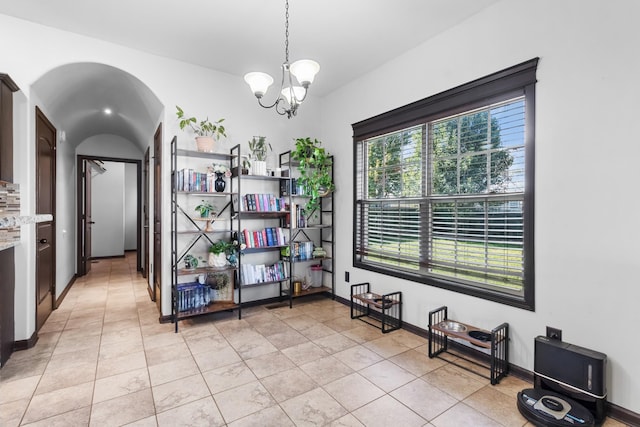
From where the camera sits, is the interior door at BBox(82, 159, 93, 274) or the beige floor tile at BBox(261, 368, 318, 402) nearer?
the beige floor tile at BBox(261, 368, 318, 402)

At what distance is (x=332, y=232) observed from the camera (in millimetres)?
4344

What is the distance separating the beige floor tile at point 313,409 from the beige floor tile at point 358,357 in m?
0.47

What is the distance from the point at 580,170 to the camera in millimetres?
2076

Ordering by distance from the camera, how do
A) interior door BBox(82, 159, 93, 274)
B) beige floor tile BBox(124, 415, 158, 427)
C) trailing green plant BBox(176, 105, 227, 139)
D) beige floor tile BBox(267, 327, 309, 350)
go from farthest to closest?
interior door BBox(82, 159, 93, 274), trailing green plant BBox(176, 105, 227, 139), beige floor tile BBox(267, 327, 309, 350), beige floor tile BBox(124, 415, 158, 427)

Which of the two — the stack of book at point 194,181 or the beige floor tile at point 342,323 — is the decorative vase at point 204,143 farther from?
the beige floor tile at point 342,323

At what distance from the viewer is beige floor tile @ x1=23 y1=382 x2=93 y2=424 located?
76.2 inches

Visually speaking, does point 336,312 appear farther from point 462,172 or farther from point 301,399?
point 462,172

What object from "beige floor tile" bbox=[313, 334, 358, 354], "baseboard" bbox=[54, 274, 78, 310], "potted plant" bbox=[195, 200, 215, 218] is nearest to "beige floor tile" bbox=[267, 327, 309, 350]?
"beige floor tile" bbox=[313, 334, 358, 354]

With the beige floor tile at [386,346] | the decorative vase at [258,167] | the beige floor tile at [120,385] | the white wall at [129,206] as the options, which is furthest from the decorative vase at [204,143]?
the white wall at [129,206]

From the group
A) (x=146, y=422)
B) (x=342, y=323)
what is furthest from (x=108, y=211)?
(x=146, y=422)

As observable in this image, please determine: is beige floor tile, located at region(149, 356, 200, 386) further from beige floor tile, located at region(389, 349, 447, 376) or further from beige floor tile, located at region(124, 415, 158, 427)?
beige floor tile, located at region(389, 349, 447, 376)

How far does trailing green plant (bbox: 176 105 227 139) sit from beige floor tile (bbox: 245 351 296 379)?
2512 mm

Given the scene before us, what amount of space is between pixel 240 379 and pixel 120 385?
2.80 ft

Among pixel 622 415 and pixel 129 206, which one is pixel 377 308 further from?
pixel 129 206
